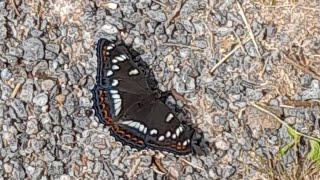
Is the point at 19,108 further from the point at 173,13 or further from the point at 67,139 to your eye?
the point at 173,13

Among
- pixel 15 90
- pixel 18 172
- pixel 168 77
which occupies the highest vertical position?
pixel 168 77

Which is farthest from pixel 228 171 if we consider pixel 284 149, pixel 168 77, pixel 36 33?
pixel 36 33

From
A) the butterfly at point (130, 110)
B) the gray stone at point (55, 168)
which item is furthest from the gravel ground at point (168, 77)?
the butterfly at point (130, 110)

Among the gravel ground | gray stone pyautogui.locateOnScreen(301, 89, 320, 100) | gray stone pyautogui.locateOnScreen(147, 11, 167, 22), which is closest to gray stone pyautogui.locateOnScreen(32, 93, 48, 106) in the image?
the gravel ground

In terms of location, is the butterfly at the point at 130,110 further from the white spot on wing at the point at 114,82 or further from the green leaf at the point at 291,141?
the green leaf at the point at 291,141

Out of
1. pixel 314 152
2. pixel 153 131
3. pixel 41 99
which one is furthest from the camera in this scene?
pixel 41 99

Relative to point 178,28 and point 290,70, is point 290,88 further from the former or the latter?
point 178,28

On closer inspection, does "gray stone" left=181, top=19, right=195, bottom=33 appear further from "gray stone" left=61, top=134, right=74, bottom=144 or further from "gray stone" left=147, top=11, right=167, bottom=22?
"gray stone" left=61, top=134, right=74, bottom=144
